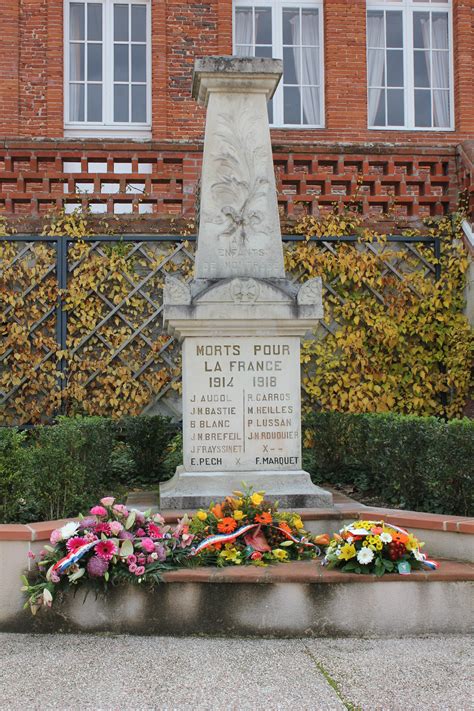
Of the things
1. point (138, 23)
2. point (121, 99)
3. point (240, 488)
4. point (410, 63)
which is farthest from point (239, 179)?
point (410, 63)

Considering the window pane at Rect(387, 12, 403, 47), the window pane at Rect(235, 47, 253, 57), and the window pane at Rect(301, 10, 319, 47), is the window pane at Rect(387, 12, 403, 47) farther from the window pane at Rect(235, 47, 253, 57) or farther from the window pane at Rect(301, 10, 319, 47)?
the window pane at Rect(235, 47, 253, 57)

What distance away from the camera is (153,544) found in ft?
15.5

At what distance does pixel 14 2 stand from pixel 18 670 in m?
12.2

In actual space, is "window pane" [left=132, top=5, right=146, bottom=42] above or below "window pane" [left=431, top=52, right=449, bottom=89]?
above

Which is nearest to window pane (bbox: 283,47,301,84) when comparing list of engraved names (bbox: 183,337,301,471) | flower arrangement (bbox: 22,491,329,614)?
list of engraved names (bbox: 183,337,301,471)

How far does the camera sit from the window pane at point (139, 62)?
14.1m

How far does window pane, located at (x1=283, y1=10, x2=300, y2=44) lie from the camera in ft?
47.2

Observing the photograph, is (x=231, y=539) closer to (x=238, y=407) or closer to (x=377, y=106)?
(x=238, y=407)

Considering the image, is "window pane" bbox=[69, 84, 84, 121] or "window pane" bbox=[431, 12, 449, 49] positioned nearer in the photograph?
"window pane" bbox=[69, 84, 84, 121]

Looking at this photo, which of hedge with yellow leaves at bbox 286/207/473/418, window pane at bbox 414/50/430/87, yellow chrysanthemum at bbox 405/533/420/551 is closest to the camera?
yellow chrysanthemum at bbox 405/533/420/551

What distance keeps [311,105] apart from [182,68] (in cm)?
227

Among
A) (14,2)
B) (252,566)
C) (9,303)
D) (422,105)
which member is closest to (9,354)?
(9,303)

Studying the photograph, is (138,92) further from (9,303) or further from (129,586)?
(129,586)

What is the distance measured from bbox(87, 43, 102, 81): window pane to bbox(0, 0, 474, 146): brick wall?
0.52 meters
